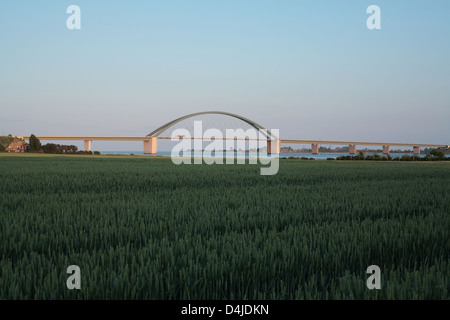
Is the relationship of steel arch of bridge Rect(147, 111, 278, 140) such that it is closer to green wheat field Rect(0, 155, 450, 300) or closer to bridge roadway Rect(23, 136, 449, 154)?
bridge roadway Rect(23, 136, 449, 154)

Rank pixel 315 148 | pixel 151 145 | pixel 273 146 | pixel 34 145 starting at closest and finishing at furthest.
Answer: pixel 34 145
pixel 273 146
pixel 151 145
pixel 315 148

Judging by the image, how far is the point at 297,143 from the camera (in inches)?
2899

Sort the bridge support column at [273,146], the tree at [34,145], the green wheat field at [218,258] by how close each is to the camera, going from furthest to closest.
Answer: the bridge support column at [273,146], the tree at [34,145], the green wheat field at [218,258]

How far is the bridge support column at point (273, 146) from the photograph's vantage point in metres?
68.0

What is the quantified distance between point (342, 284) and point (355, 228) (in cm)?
201

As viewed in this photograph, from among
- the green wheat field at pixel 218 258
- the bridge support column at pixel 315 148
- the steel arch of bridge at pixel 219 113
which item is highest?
the steel arch of bridge at pixel 219 113

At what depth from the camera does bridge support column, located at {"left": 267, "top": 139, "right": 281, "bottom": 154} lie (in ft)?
223

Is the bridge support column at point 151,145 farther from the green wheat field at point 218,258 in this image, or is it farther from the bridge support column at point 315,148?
the green wheat field at point 218,258

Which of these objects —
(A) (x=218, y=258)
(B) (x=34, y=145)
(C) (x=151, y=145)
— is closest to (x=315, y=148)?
(C) (x=151, y=145)

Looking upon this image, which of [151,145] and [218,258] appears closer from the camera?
[218,258]

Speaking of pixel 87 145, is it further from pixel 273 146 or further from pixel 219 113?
pixel 273 146

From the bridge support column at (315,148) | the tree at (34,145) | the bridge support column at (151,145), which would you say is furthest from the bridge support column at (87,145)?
the bridge support column at (315,148)

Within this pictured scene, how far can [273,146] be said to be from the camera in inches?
2719
